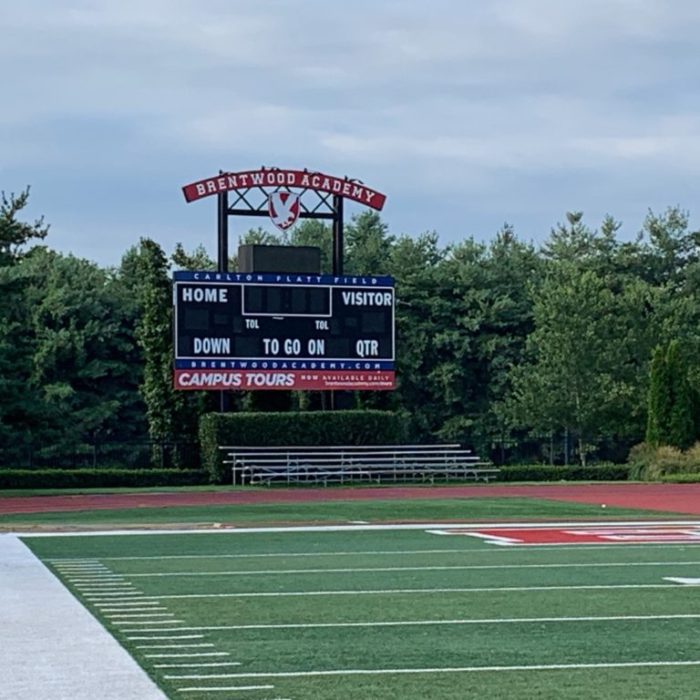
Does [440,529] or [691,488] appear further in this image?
[691,488]

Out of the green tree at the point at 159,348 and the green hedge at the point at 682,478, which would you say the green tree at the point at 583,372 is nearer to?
the green hedge at the point at 682,478

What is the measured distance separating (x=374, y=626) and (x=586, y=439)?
41633mm

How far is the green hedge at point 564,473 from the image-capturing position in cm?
4219

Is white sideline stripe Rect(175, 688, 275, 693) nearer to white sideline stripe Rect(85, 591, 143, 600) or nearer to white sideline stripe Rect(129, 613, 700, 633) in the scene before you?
white sideline stripe Rect(129, 613, 700, 633)

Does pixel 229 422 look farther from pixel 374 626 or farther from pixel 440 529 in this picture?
pixel 374 626

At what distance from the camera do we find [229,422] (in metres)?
39.4

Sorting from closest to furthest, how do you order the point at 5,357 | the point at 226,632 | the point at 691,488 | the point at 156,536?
the point at 226,632 → the point at 156,536 → the point at 691,488 → the point at 5,357

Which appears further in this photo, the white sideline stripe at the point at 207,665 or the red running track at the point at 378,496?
the red running track at the point at 378,496

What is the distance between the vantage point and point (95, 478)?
38781mm

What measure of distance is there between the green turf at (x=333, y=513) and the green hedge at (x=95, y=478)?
1003 centimetres

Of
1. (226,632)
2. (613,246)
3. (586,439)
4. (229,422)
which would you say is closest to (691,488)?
(229,422)

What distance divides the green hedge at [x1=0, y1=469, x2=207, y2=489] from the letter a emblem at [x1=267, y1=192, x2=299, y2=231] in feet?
23.7

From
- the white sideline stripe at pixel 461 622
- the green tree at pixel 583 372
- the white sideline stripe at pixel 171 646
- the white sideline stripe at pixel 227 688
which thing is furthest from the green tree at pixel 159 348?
the white sideline stripe at pixel 227 688

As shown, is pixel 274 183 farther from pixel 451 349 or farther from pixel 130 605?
pixel 130 605
